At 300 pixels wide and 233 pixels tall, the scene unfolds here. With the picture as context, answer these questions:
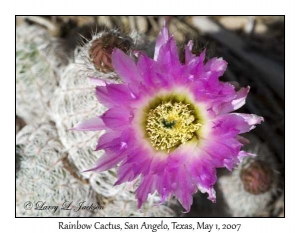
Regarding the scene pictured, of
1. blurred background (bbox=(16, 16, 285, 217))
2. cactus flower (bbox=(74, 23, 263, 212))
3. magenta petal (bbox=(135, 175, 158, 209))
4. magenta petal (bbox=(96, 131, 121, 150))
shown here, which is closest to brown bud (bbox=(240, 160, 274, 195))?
blurred background (bbox=(16, 16, 285, 217))

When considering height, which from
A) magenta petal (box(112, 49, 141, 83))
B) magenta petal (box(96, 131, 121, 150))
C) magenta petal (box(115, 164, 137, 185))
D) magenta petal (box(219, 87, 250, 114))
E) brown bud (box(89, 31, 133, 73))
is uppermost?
brown bud (box(89, 31, 133, 73))

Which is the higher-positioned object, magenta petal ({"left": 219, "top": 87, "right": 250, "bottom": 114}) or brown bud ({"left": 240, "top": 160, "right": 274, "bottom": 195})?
magenta petal ({"left": 219, "top": 87, "right": 250, "bottom": 114})

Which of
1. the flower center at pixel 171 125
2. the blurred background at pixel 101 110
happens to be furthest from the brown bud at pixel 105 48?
the flower center at pixel 171 125

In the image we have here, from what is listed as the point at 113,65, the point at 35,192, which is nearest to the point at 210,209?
the point at 35,192

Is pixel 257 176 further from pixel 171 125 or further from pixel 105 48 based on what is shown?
pixel 105 48

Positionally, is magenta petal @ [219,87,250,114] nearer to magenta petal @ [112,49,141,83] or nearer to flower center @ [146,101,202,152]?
flower center @ [146,101,202,152]

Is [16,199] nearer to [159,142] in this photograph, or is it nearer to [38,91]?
[38,91]
